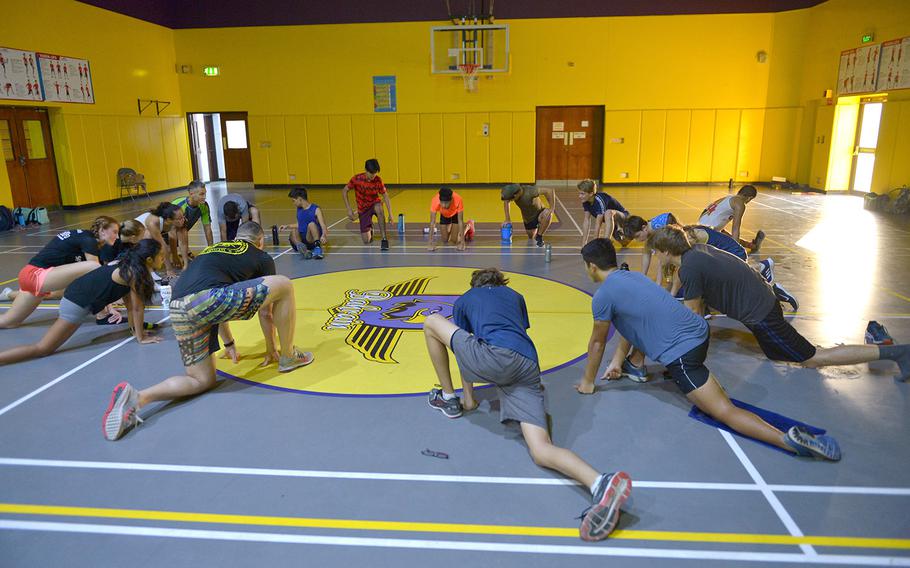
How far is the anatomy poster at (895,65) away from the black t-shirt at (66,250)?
20.0m

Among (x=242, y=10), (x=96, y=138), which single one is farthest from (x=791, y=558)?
(x=242, y=10)

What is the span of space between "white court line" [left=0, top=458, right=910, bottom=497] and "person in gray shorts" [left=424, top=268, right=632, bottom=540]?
10.9 inches

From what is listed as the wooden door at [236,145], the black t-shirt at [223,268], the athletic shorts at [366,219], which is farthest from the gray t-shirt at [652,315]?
the wooden door at [236,145]

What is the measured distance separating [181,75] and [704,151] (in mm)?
21194

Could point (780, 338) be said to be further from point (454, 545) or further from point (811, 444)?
point (454, 545)

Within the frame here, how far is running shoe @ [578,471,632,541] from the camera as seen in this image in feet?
11.8

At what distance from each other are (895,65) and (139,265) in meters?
20.2

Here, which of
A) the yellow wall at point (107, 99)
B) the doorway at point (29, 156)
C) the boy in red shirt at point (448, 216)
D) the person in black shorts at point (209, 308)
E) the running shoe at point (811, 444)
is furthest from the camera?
the yellow wall at point (107, 99)

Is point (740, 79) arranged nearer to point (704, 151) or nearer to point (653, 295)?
point (704, 151)

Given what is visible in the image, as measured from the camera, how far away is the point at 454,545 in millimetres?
3598

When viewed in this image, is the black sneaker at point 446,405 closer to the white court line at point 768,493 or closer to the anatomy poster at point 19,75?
the white court line at point 768,493

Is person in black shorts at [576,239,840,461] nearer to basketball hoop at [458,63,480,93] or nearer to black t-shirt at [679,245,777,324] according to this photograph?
black t-shirt at [679,245,777,324]

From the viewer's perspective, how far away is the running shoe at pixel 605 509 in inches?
141

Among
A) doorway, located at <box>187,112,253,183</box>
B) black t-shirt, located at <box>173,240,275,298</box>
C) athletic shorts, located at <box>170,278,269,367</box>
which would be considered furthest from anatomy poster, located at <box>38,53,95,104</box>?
athletic shorts, located at <box>170,278,269,367</box>
